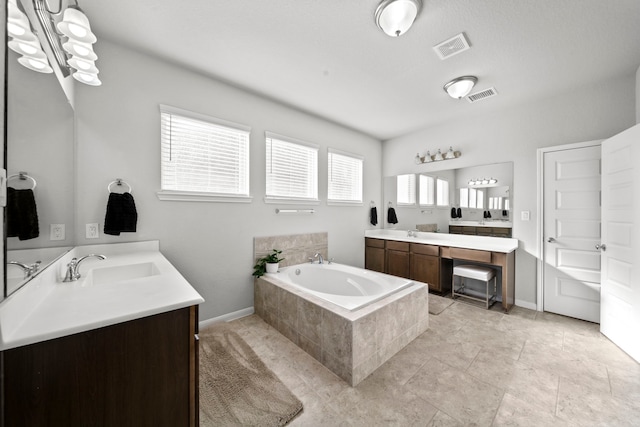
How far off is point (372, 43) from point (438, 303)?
3003 millimetres

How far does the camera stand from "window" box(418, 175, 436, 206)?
3908 mm

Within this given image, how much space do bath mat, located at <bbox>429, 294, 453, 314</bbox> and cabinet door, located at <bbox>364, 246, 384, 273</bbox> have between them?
Answer: 908 mm

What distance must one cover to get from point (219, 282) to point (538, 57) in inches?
146

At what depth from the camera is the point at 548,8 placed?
1645 mm

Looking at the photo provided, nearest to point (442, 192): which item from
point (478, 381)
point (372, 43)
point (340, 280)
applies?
point (340, 280)

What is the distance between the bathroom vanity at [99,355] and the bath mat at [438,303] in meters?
2.68

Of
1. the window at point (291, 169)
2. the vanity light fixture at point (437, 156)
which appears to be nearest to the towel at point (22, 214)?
the window at point (291, 169)

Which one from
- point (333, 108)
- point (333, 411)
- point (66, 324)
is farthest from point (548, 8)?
point (66, 324)

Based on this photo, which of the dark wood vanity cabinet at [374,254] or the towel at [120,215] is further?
the dark wood vanity cabinet at [374,254]

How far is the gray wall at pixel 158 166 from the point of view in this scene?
1.96m

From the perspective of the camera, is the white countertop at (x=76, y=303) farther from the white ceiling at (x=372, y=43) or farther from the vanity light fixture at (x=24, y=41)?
the white ceiling at (x=372, y=43)

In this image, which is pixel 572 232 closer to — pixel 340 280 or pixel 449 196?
pixel 449 196

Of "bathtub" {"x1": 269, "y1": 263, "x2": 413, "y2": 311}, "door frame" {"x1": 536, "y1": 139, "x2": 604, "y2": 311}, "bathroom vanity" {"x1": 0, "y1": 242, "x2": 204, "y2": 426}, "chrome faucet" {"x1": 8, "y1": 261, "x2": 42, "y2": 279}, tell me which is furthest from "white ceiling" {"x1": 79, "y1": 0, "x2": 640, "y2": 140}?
"bathtub" {"x1": 269, "y1": 263, "x2": 413, "y2": 311}

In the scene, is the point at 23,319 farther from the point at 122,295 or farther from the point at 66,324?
the point at 122,295
